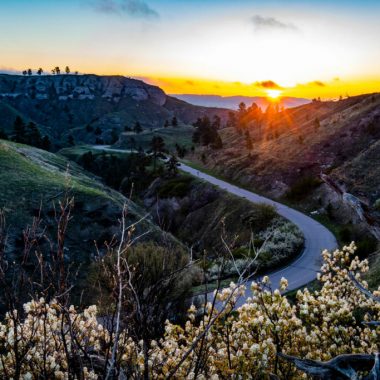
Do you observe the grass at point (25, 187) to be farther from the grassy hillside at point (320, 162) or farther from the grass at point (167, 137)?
the grass at point (167, 137)

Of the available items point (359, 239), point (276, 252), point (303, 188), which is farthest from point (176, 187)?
point (359, 239)

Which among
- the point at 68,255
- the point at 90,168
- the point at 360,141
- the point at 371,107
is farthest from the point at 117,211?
the point at 90,168

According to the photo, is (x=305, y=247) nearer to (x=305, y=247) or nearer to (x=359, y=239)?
(x=305, y=247)

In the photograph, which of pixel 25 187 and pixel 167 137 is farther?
pixel 167 137

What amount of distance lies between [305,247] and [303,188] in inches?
955

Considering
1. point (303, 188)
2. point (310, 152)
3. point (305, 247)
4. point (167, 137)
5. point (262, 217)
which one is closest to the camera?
point (305, 247)

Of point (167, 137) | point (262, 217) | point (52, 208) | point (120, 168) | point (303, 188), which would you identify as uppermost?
point (167, 137)

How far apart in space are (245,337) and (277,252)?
105 feet

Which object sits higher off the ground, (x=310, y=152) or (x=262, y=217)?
(x=310, y=152)

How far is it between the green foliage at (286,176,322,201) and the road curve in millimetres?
2849

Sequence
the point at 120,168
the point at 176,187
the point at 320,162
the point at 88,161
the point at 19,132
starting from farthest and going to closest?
the point at 88,161 → the point at 120,168 → the point at 19,132 → the point at 176,187 → the point at 320,162

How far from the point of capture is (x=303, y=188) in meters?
63.8

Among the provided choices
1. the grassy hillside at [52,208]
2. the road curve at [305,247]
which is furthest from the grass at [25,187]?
the road curve at [305,247]

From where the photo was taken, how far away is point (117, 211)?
167 ft
